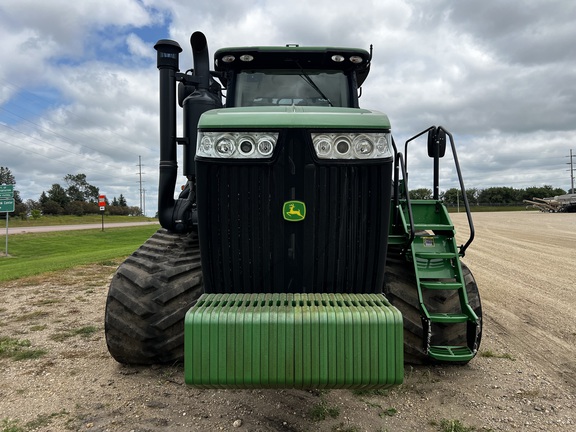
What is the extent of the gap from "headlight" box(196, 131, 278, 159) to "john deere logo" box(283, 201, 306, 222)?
356 millimetres

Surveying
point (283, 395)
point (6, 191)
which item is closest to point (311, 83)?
point (283, 395)

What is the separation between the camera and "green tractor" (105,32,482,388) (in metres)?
2.28

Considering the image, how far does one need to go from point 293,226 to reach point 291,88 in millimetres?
1770

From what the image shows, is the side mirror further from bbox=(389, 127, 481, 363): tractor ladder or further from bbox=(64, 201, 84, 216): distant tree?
bbox=(64, 201, 84, 216): distant tree

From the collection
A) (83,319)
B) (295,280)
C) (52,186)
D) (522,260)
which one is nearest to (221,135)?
(295,280)

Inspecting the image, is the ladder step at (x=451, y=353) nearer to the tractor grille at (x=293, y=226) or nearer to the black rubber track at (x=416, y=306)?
the black rubber track at (x=416, y=306)

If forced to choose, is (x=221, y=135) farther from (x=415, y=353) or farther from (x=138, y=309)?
(x=415, y=353)

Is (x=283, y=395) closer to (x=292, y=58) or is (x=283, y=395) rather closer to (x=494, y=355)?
(x=494, y=355)

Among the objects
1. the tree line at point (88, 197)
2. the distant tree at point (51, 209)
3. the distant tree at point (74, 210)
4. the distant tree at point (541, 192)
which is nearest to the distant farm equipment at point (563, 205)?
the tree line at point (88, 197)

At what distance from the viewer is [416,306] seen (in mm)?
3611

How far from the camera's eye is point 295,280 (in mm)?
2850

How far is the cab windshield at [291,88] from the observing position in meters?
3.98

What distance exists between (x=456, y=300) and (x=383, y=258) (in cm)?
130

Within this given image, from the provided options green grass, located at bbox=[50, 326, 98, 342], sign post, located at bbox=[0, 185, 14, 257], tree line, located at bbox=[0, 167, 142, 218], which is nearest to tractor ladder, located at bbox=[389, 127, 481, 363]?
green grass, located at bbox=[50, 326, 98, 342]
